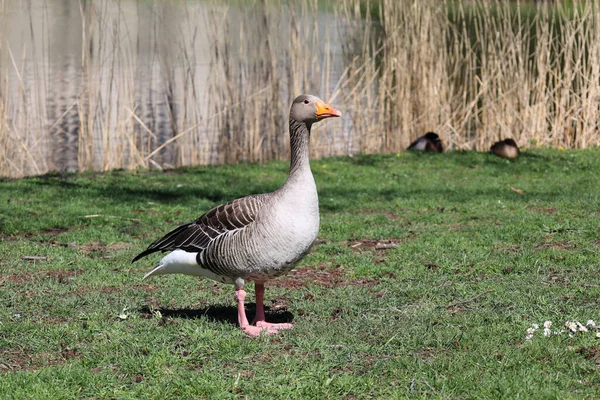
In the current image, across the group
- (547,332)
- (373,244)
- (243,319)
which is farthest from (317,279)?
(547,332)

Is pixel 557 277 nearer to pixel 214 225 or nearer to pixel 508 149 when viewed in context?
pixel 214 225

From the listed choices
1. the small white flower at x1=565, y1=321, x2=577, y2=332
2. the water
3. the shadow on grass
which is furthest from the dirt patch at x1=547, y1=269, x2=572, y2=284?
the water

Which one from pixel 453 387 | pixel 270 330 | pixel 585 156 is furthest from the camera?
pixel 585 156

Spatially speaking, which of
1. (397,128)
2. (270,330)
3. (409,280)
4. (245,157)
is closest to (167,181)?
(245,157)

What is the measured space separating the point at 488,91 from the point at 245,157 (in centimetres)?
435

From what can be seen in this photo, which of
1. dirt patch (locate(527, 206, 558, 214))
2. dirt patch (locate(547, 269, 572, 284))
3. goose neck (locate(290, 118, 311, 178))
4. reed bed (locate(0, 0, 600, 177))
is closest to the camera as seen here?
goose neck (locate(290, 118, 311, 178))

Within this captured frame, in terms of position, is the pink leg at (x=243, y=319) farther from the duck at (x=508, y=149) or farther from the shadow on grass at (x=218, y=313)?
the duck at (x=508, y=149)

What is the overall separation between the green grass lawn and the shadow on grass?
22 mm

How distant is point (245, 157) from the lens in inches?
479

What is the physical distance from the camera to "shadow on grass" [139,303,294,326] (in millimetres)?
5336

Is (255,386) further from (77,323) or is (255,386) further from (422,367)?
(77,323)

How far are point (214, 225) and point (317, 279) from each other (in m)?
1.68

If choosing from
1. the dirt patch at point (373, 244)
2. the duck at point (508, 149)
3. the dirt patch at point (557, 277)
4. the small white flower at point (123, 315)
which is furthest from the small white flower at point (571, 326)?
the duck at point (508, 149)

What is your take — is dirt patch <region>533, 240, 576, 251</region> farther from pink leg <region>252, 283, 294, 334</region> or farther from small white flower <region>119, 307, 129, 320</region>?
small white flower <region>119, 307, 129, 320</region>
